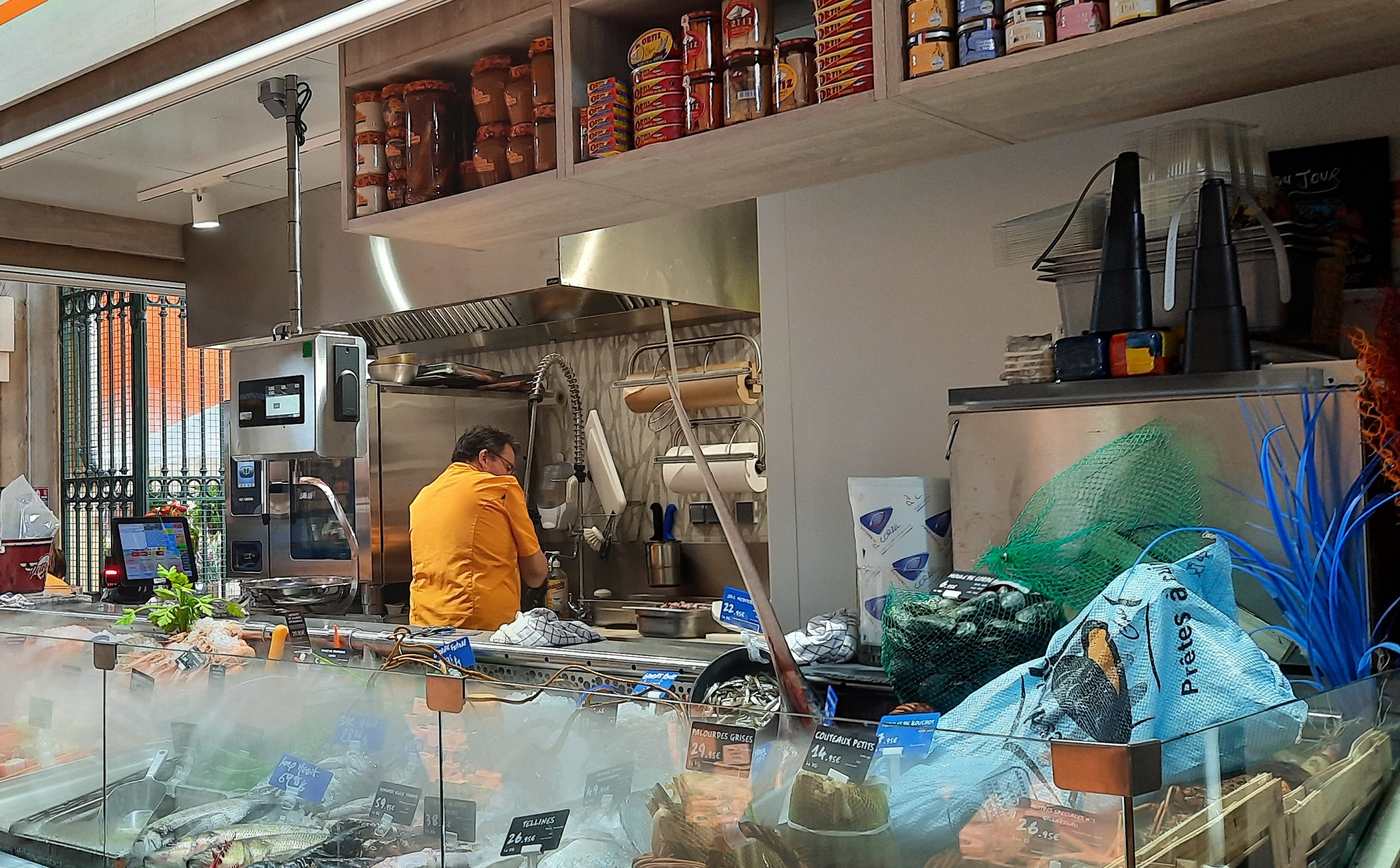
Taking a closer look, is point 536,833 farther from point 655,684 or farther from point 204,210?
point 204,210

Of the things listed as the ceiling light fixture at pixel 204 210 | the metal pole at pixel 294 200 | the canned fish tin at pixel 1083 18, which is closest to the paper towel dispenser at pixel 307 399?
the metal pole at pixel 294 200

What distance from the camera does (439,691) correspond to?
63.4 inches

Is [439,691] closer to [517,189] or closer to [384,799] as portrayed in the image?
[384,799]

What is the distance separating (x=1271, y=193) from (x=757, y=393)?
2850mm

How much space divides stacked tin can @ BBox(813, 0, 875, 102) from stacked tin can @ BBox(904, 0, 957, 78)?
3.5 inches

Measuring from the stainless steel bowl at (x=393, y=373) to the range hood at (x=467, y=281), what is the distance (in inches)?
8.0

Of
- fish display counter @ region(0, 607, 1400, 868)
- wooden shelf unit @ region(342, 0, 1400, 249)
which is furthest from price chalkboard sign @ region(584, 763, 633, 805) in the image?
wooden shelf unit @ region(342, 0, 1400, 249)

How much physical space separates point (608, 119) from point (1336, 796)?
1.83m

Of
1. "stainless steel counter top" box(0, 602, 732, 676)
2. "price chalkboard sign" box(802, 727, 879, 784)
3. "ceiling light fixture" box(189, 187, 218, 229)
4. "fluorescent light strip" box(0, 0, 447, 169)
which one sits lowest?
"stainless steel counter top" box(0, 602, 732, 676)

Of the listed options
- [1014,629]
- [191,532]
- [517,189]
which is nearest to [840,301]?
[517,189]

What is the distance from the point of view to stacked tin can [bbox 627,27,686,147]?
2410 mm

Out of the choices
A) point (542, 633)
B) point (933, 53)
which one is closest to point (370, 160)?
point (542, 633)

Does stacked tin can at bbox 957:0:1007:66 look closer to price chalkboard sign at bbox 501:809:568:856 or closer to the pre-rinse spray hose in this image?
the pre-rinse spray hose

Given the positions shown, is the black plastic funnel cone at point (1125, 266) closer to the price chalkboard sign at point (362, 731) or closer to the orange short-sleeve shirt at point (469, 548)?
the price chalkboard sign at point (362, 731)
